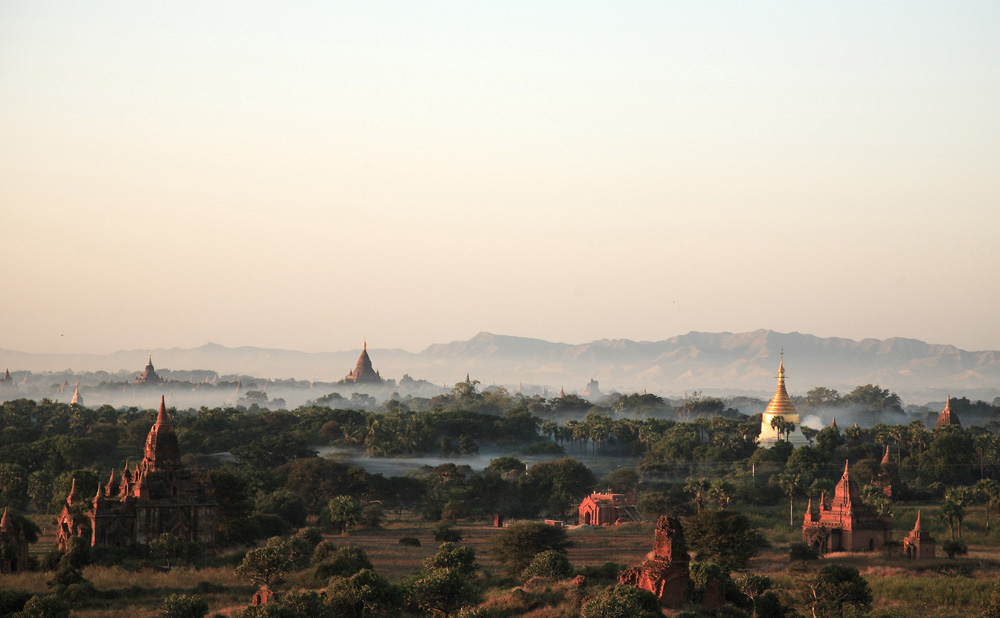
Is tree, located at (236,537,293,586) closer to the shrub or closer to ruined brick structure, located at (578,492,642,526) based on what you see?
the shrub

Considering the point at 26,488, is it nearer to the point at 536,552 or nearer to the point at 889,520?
the point at 536,552

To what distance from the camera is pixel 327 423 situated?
151 metres

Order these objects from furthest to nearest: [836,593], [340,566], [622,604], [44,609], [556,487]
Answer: [556,487] < [340,566] < [836,593] < [44,609] < [622,604]

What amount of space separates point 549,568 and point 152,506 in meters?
26.0

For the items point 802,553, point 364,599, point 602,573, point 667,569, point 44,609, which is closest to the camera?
point 44,609

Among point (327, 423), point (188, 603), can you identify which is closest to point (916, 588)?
point (188, 603)

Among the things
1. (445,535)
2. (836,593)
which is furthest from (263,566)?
(836,593)

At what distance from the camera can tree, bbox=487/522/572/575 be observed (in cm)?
6851

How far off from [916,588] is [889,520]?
1858 cm

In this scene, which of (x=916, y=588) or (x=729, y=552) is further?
(x=729, y=552)

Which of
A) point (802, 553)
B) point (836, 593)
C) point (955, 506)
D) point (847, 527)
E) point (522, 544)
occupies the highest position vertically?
point (955, 506)

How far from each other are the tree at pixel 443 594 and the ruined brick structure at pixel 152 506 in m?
25.1

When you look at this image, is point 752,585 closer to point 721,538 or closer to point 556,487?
point 721,538

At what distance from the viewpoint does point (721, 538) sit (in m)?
70.3
